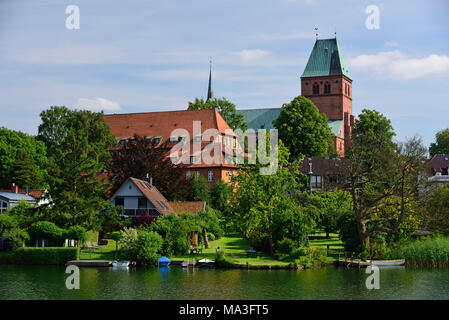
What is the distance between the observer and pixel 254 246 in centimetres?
5834

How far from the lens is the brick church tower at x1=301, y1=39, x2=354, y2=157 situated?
142125mm

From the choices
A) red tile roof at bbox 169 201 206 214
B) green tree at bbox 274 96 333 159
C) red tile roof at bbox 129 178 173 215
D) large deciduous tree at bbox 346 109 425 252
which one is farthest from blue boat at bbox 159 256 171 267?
green tree at bbox 274 96 333 159

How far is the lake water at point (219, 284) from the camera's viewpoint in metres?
36.8

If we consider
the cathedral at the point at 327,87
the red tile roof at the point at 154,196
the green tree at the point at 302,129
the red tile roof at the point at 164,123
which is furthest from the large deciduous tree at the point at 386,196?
the cathedral at the point at 327,87

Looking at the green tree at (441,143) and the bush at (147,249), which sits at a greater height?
the green tree at (441,143)

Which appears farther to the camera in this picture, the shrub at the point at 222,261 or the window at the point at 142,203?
the window at the point at 142,203

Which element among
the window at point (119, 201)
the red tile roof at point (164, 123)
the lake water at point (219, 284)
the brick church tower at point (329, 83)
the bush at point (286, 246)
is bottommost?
the lake water at point (219, 284)

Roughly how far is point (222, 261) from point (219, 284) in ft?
32.5

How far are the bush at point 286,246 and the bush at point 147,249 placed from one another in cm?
1026

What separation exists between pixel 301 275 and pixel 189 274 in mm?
7939

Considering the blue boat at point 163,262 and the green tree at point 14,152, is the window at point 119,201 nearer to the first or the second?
the blue boat at point 163,262
